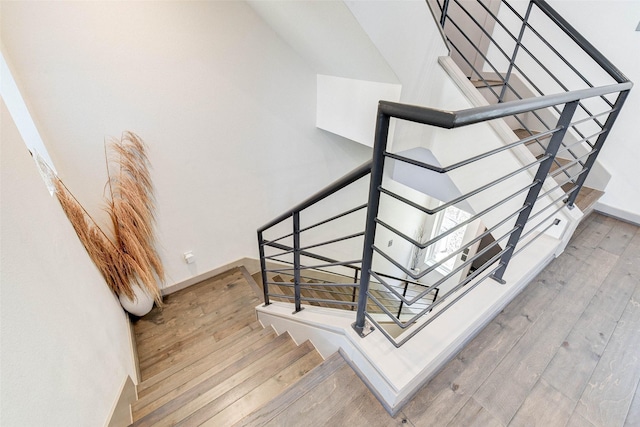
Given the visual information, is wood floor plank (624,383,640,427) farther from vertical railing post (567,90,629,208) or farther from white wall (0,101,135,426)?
white wall (0,101,135,426)

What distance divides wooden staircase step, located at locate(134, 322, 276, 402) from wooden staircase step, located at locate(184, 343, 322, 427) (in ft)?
1.68

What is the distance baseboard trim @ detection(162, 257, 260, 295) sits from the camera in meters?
2.88

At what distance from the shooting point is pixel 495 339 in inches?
52.8

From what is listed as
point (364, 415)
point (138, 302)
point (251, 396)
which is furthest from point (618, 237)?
point (138, 302)

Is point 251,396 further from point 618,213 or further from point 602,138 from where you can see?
point 618,213

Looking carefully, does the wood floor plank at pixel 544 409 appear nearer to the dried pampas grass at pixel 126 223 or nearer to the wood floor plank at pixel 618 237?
the wood floor plank at pixel 618 237

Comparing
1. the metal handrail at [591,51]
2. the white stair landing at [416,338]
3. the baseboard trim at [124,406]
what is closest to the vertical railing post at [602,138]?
the metal handrail at [591,51]

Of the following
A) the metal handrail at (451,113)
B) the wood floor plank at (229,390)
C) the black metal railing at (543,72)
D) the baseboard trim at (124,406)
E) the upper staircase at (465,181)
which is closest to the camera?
the metal handrail at (451,113)

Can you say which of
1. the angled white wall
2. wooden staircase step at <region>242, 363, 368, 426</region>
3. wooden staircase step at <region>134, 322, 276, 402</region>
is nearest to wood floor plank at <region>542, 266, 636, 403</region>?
wooden staircase step at <region>242, 363, 368, 426</region>

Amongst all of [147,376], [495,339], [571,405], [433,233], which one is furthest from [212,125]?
[433,233]

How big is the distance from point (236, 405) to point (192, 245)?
1.71m

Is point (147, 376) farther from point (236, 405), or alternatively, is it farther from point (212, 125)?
point (212, 125)

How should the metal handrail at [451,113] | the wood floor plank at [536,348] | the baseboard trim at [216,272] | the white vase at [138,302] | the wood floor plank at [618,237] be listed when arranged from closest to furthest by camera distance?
the metal handrail at [451,113], the wood floor plank at [536,348], the wood floor plank at [618,237], the white vase at [138,302], the baseboard trim at [216,272]

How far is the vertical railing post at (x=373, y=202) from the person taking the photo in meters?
0.81
